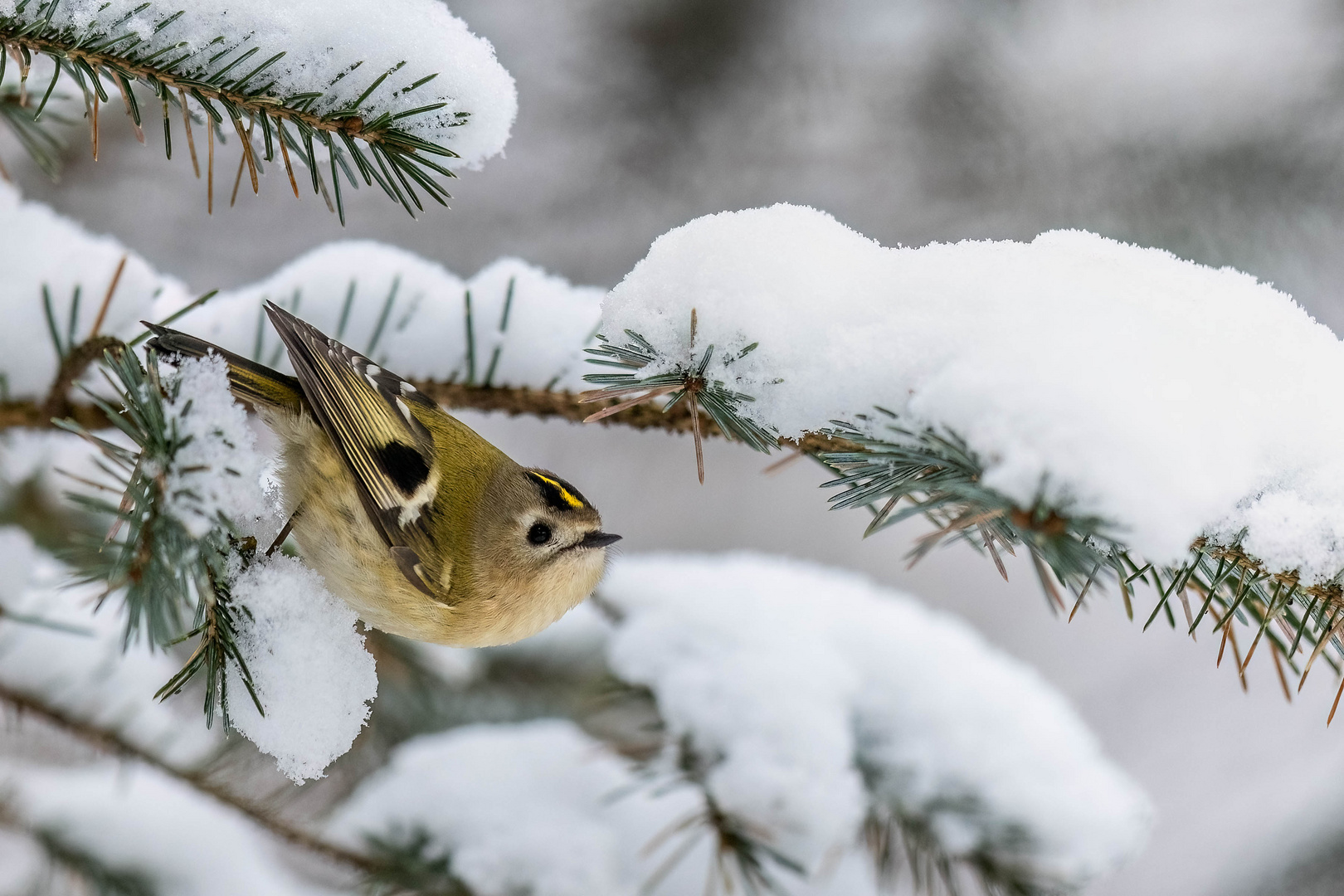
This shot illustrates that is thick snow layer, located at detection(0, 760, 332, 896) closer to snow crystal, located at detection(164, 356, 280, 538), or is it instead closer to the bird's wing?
the bird's wing

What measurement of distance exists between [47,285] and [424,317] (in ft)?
1.16

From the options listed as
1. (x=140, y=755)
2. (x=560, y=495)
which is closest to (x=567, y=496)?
(x=560, y=495)

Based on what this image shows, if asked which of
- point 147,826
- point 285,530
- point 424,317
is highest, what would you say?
point 424,317

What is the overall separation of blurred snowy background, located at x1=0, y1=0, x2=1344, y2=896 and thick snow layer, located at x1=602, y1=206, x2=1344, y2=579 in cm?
154

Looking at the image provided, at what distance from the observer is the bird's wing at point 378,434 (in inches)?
35.4

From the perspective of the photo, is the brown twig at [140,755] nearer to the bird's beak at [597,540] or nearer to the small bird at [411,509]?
the small bird at [411,509]

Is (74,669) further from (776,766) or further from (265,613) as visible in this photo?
(776,766)

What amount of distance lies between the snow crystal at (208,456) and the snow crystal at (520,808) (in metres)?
0.52

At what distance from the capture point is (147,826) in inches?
40.8

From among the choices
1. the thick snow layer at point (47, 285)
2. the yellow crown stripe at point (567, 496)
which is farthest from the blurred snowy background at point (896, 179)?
the yellow crown stripe at point (567, 496)

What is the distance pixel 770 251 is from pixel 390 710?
2.79 feet

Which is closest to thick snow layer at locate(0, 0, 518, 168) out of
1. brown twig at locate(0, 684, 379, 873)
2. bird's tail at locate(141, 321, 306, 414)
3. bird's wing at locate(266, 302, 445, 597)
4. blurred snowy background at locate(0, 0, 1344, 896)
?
bird's wing at locate(266, 302, 445, 597)

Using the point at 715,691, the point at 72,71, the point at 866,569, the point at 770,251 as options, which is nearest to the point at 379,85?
the point at 72,71

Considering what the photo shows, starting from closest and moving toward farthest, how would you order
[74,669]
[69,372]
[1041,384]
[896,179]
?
[1041,384], [69,372], [74,669], [896,179]
